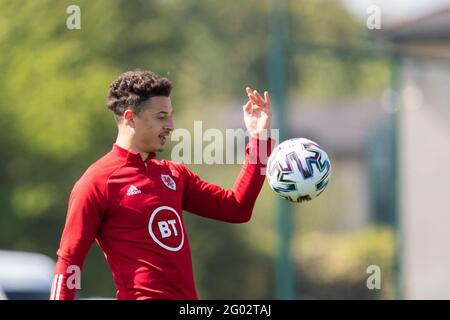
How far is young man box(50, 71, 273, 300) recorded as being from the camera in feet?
15.2

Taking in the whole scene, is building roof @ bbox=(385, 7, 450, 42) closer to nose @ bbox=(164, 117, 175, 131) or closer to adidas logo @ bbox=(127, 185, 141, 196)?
nose @ bbox=(164, 117, 175, 131)

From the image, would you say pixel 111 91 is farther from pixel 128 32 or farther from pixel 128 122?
pixel 128 32

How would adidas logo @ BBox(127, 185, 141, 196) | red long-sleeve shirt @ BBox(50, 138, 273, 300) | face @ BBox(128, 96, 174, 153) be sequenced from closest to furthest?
red long-sleeve shirt @ BBox(50, 138, 273, 300) → adidas logo @ BBox(127, 185, 141, 196) → face @ BBox(128, 96, 174, 153)

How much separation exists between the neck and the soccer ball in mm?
717

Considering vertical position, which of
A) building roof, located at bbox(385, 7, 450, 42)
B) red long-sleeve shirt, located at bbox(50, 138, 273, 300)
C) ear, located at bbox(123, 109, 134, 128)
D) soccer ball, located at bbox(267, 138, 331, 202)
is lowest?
red long-sleeve shirt, located at bbox(50, 138, 273, 300)

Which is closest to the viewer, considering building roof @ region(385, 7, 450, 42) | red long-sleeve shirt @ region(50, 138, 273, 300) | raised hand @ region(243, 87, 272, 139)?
red long-sleeve shirt @ region(50, 138, 273, 300)

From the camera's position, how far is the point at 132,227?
4.74m

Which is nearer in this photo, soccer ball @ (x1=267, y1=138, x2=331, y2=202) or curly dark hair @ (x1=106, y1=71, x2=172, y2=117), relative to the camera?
curly dark hair @ (x1=106, y1=71, x2=172, y2=117)

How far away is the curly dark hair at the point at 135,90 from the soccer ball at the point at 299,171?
715 mm

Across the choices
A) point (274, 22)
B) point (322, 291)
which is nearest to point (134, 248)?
point (274, 22)

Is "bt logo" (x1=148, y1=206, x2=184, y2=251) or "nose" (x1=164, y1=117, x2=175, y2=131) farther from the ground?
"nose" (x1=164, y1=117, x2=175, y2=131)

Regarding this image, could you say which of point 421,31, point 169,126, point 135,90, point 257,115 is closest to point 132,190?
point 169,126

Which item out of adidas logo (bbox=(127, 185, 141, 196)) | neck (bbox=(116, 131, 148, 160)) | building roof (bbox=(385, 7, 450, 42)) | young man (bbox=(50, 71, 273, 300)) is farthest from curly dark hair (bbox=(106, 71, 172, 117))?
building roof (bbox=(385, 7, 450, 42))

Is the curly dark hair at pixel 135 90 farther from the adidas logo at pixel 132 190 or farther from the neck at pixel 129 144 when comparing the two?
the adidas logo at pixel 132 190
